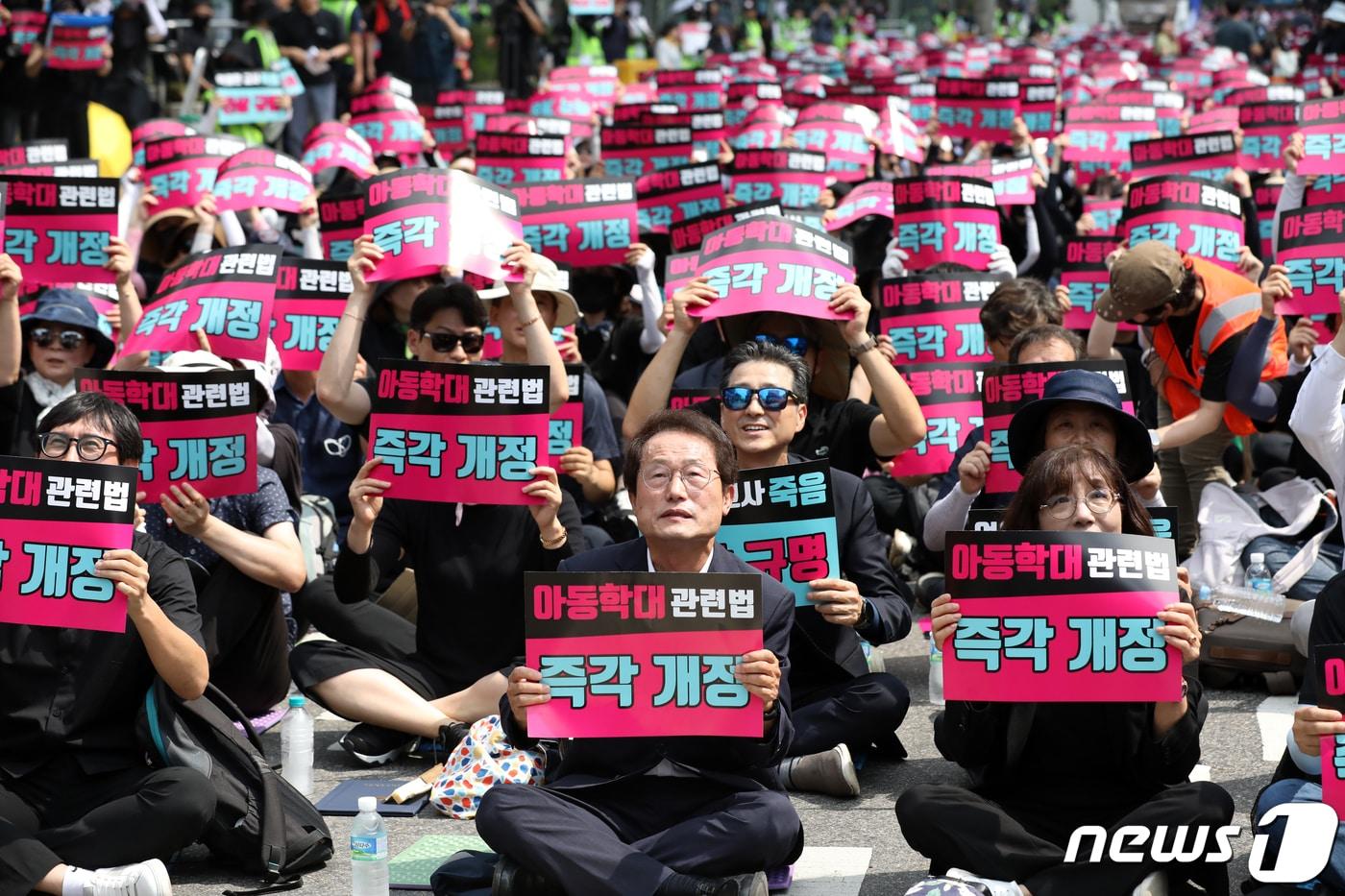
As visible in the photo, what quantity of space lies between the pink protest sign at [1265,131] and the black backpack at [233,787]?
9430 mm

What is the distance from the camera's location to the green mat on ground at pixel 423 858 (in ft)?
17.9

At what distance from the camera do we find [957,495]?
6617mm

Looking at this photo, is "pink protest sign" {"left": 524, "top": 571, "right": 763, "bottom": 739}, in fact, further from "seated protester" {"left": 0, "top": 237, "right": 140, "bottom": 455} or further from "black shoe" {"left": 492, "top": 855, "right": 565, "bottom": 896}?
"seated protester" {"left": 0, "top": 237, "right": 140, "bottom": 455}

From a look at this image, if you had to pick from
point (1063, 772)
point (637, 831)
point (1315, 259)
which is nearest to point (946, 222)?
point (1315, 259)

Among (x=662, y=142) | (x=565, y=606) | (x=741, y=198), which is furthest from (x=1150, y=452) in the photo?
(x=662, y=142)

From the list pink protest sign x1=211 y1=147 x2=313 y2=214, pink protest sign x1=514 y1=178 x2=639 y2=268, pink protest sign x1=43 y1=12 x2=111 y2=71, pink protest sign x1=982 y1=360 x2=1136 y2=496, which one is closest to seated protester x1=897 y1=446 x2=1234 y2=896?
pink protest sign x1=982 y1=360 x2=1136 y2=496

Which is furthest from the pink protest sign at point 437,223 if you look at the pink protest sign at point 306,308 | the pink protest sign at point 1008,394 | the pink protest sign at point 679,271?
the pink protest sign at point 1008,394

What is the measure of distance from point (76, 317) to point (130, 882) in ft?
11.8

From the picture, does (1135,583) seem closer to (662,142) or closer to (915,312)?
(915,312)

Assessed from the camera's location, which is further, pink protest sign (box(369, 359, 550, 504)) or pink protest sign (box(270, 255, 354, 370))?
pink protest sign (box(270, 255, 354, 370))

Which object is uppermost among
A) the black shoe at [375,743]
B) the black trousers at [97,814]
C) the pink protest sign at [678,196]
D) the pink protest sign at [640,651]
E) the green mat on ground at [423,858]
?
the pink protest sign at [678,196]

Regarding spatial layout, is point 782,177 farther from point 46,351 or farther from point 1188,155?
point 46,351

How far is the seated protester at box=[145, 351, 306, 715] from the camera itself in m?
6.44

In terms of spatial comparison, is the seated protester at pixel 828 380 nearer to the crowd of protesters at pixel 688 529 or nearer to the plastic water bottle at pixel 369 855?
the crowd of protesters at pixel 688 529
